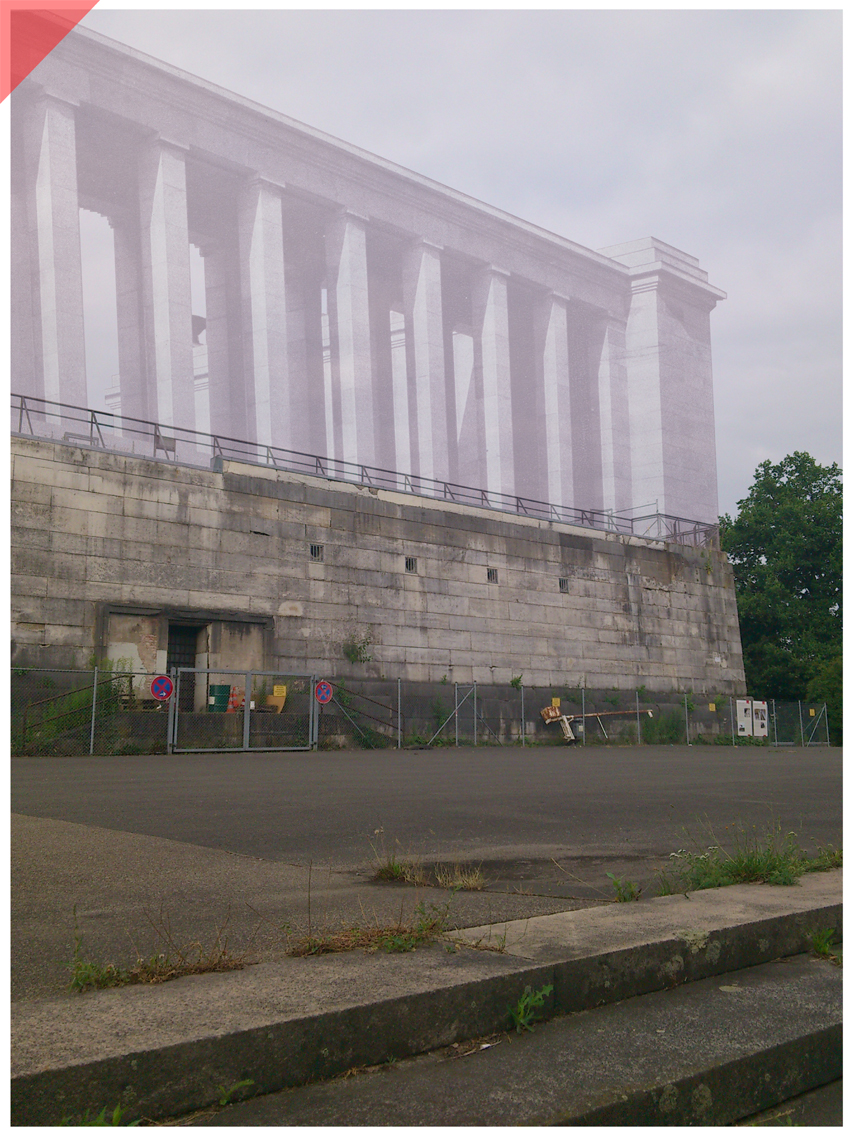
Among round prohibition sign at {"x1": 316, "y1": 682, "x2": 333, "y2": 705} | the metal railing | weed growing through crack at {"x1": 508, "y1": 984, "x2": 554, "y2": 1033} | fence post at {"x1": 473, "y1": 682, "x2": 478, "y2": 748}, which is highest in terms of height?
the metal railing

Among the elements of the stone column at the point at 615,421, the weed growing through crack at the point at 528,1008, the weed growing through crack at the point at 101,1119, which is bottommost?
A: the weed growing through crack at the point at 528,1008

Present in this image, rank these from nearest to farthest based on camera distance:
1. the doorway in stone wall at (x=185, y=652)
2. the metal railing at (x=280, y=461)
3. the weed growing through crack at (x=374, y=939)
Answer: the weed growing through crack at (x=374, y=939)
the doorway in stone wall at (x=185, y=652)
the metal railing at (x=280, y=461)

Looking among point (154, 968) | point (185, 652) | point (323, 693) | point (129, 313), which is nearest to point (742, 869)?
point (154, 968)

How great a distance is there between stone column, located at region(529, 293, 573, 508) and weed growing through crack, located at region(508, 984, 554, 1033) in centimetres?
5710

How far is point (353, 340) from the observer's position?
5131 centimetres

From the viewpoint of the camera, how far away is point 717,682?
40.8 meters

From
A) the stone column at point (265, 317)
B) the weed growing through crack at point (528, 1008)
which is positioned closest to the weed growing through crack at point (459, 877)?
the weed growing through crack at point (528, 1008)

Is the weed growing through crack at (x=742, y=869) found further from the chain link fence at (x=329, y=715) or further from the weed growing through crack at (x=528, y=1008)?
the chain link fence at (x=329, y=715)

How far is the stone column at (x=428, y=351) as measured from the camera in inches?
2137

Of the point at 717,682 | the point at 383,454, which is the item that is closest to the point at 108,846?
the point at 717,682

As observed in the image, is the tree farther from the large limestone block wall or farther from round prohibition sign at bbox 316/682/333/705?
round prohibition sign at bbox 316/682/333/705

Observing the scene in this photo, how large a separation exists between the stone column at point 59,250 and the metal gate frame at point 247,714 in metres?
20.4

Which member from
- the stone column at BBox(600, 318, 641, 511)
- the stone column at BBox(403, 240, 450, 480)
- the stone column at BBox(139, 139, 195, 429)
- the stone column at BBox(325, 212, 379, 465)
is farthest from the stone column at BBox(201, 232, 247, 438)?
the stone column at BBox(600, 318, 641, 511)

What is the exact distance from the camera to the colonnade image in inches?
1724
